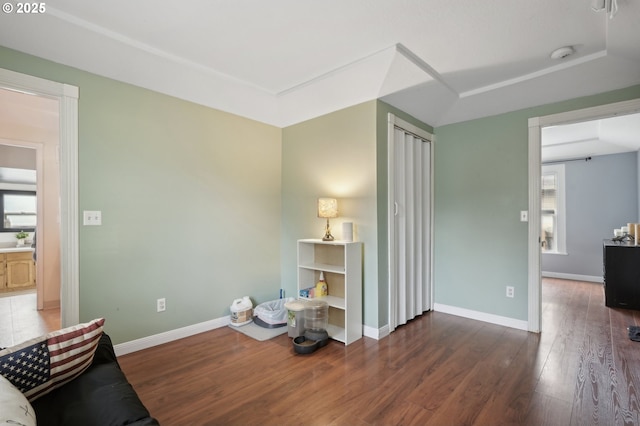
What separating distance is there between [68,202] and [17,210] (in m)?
4.55

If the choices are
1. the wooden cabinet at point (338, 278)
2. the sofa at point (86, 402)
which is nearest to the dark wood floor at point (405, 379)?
the wooden cabinet at point (338, 278)

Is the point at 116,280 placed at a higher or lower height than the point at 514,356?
higher

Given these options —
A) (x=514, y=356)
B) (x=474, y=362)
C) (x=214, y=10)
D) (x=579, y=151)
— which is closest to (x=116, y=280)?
(x=214, y=10)

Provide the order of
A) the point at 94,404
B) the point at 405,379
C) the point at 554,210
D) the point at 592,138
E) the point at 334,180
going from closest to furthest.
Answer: the point at 94,404 → the point at 405,379 → the point at 334,180 → the point at 592,138 → the point at 554,210

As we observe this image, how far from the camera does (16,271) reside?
16.1ft

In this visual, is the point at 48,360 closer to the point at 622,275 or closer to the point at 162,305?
the point at 162,305

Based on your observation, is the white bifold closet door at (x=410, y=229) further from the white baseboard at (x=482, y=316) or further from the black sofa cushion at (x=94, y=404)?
the black sofa cushion at (x=94, y=404)

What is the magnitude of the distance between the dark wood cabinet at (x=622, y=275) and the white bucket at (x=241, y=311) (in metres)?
4.58

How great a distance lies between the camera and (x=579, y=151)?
5098mm

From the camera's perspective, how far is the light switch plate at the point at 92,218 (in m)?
2.37

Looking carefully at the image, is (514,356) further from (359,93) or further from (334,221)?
(359,93)

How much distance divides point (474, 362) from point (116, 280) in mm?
3034

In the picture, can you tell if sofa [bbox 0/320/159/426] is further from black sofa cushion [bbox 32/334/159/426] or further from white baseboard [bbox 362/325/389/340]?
white baseboard [bbox 362/325/389/340]

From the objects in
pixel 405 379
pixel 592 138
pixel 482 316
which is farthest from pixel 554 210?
pixel 405 379
